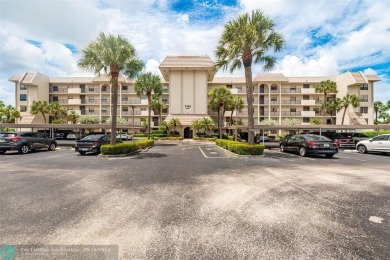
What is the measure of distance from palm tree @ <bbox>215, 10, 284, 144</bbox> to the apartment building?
25465 millimetres

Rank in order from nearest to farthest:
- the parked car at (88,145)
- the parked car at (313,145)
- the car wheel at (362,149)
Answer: the parked car at (313,145), the parked car at (88,145), the car wheel at (362,149)

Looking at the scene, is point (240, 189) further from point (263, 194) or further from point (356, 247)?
point (356, 247)

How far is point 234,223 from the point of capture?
3.96 metres

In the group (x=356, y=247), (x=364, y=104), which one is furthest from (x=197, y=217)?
(x=364, y=104)

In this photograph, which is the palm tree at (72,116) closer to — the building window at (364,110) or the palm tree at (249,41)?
the palm tree at (249,41)

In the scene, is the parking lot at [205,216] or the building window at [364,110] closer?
the parking lot at [205,216]

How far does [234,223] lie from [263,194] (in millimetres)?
2161

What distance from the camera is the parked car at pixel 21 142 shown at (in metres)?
15.0

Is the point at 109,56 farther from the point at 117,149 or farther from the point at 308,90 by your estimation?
the point at 308,90

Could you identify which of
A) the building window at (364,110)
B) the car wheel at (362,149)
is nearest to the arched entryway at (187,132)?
the car wheel at (362,149)

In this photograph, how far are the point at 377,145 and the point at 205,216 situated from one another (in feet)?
63.1

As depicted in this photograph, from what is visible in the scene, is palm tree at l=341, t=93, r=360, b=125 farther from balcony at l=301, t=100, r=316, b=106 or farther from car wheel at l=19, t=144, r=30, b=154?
car wheel at l=19, t=144, r=30, b=154

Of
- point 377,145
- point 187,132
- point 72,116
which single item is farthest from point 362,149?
point 72,116

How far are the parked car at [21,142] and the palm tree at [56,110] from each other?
107 feet
